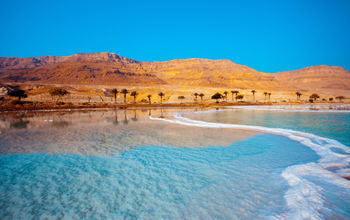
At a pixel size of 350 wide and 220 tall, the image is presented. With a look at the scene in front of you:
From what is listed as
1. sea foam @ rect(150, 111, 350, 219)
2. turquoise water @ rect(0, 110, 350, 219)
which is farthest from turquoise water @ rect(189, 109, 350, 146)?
turquoise water @ rect(0, 110, 350, 219)

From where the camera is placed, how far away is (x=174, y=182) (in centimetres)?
635

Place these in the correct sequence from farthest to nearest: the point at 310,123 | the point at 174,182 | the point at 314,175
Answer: the point at 310,123
the point at 314,175
the point at 174,182

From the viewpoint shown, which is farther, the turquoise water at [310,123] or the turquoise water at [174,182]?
the turquoise water at [310,123]

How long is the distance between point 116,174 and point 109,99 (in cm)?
7576

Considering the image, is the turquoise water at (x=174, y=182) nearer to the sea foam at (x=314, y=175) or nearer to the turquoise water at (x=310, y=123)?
the sea foam at (x=314, y=175)

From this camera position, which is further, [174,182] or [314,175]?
[314,175]

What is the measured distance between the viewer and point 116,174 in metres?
7.07

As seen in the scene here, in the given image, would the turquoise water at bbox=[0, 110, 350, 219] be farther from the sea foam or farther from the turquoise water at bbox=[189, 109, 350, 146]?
the turquoise water at bbox=[189, 109, 350, 146]

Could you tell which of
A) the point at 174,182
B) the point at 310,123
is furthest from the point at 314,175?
the point at 310,123

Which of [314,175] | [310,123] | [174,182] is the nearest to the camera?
[174,182]

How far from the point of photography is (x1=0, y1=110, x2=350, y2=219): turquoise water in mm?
4766

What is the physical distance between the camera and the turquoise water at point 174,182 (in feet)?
15.6

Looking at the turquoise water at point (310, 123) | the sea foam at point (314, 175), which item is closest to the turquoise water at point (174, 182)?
the sea foam at point (314, 175)

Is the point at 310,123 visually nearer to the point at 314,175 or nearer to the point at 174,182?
the point at 314,175
